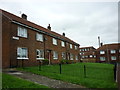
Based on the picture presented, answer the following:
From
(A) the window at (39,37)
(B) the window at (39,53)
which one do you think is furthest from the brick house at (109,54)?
(A) the window at (39,37)

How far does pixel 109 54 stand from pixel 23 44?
45.6 metres

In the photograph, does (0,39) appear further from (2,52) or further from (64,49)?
(64,49)

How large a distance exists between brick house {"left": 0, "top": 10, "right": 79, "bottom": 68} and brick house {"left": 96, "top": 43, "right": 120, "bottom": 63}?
3504 cm

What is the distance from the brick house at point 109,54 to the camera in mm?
55447

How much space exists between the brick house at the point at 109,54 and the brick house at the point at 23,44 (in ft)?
115

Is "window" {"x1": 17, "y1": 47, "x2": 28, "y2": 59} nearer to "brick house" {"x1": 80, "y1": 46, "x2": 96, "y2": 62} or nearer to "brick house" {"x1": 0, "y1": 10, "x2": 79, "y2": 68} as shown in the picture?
"brick house" {"x1": 0, "y1": 10, "x2": 79, "y2": 68}

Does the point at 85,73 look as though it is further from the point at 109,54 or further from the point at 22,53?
the point at 109,54

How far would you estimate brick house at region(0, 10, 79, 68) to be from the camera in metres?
17.0

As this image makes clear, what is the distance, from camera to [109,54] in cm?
5659

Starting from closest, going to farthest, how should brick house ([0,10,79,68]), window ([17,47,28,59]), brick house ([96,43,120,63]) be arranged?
brick house ([0,10,79,68]) < window ([17,47,28,59]) < brick house ([96,43,120,63])

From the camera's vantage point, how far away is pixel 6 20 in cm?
1741

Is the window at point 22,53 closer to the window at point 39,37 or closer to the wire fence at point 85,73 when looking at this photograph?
the wire fence at point 85,73

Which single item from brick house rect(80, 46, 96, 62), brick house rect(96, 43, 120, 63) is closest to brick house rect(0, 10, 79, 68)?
brick house rect(96, 43, 120, 63)

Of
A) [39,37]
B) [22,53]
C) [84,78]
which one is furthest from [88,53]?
[84,78]
